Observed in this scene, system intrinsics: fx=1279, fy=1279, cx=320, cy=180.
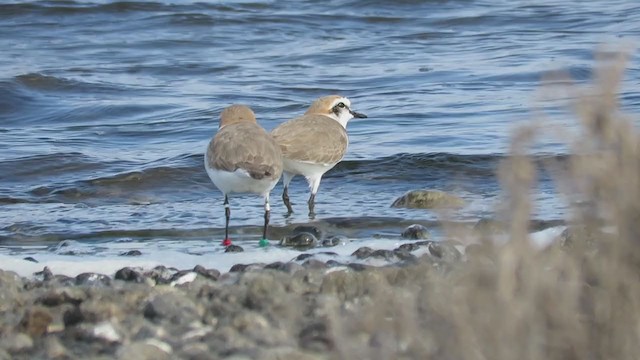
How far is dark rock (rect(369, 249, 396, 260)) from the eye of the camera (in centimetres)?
705

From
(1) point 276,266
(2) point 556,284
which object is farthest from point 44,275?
(2) point 556,284

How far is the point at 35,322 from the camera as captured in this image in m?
5.25

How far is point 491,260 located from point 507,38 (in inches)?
608

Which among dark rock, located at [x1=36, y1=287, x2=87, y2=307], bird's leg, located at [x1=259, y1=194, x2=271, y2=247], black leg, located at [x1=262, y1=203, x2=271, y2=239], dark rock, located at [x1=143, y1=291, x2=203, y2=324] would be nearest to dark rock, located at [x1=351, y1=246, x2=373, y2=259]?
bird's leg, located at [x1=259, y1=194, x2=271, y2=247]

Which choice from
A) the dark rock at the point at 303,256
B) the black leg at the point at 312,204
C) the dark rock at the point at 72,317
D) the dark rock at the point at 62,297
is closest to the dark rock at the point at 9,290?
the dark rock at the point at 62,297

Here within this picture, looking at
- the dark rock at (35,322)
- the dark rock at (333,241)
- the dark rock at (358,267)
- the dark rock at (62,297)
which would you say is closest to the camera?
the dark rock at (35,322)

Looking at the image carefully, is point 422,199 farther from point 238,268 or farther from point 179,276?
point 179,276

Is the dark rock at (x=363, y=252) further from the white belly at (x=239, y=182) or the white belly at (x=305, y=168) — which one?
the white belly at (x=305, y=168)

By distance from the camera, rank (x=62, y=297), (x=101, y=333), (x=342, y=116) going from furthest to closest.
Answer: (x=342, y=116)
(x=62, y=297)
(x=101, y=333)

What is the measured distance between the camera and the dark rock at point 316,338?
4645 mm

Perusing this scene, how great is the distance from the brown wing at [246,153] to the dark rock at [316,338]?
3.26 m

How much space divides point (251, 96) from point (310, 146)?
18.4 ft

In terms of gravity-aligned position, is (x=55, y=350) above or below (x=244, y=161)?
above

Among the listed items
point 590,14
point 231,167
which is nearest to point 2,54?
point 590,14
